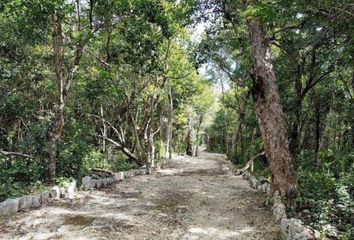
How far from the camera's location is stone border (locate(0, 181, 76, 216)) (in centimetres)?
693

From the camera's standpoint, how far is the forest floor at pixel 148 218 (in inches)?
241

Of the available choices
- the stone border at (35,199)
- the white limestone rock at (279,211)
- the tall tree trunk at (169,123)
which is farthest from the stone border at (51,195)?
the tall tree trunk at (169,123)

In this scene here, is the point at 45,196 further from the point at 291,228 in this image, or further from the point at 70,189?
the point at 291,228

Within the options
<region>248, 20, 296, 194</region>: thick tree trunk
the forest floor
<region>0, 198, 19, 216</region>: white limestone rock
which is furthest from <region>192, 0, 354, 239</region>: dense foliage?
<region>0, 198, 19, 216</region>: white limestone rock

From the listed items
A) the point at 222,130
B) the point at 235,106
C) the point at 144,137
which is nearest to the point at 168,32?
the point at 144,137

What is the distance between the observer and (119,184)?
12.1m

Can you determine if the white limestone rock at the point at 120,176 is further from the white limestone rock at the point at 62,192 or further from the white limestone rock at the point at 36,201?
the white limestone rock at the point at 36,201

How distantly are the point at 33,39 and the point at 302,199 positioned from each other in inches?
288

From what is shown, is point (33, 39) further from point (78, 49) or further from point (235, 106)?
point (235, 106)

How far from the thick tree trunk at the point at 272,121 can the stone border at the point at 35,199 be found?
16.1 ft

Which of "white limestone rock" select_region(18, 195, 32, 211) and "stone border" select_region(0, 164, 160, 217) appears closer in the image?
"stone border" select_region(0, 164, 160, 217)

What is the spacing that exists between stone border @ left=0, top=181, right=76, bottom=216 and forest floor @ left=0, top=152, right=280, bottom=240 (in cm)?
20

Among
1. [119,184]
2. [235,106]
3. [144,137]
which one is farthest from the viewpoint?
[235,106]

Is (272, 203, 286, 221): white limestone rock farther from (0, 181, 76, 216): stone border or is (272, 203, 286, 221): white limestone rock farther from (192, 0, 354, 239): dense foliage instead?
(0, 181, 76, 216): stone border
